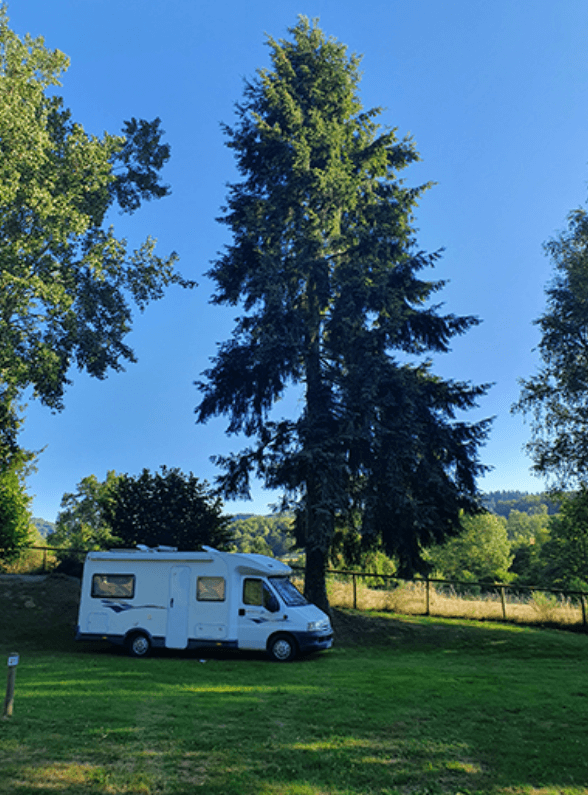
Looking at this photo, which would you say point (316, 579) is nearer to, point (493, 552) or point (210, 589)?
point (210, 589)

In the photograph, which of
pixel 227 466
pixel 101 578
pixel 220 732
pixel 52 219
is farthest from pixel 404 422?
pixel 52 219

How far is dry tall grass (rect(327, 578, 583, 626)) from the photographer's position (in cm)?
2200

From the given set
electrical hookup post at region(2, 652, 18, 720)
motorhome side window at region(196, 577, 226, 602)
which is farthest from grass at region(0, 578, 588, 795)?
motorhome side window at region(196, 577, 226, 602)

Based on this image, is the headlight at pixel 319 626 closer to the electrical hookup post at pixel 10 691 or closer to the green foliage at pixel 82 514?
the electrical hookup post at pixel 10 691

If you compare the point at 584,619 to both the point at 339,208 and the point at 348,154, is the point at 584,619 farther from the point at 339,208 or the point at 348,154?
the point at 348,154

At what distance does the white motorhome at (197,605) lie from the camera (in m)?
15.2

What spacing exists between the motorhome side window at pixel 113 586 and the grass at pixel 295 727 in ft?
5.71

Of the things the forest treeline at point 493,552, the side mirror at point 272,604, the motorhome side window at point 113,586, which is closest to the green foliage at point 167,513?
the forest treeline at point 493,552

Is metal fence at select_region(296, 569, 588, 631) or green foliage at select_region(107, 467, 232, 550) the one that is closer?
metal fence at select_region(296, 569, 588, 631)

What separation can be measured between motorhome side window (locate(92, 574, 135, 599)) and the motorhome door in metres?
1.23

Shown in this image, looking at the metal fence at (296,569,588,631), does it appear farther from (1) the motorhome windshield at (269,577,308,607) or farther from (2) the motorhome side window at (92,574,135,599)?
(2) the motorhome side window at (92,574,135,599)

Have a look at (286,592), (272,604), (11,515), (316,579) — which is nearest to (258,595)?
(272,604)

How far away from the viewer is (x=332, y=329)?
21.9 m

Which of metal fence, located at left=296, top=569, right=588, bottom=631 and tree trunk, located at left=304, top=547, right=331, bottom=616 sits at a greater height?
tree trunk, located at left=304, top=547, right=331, bottom=616
